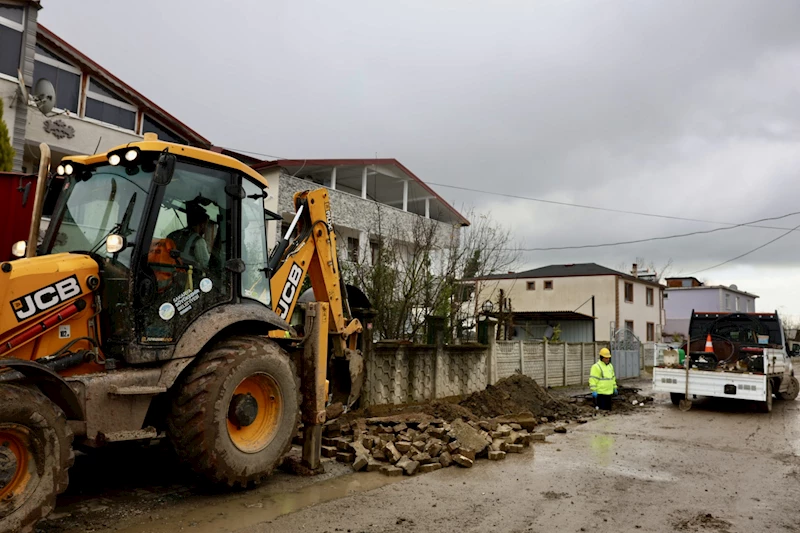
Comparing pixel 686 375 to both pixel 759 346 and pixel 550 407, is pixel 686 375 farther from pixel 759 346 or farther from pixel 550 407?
pixel 550 407

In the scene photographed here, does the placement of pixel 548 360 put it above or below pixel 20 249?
below

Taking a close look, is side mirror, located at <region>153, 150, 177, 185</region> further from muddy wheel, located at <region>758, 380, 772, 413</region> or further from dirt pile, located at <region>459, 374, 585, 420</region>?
muddy wheel, located at <region>758, 380, 772, 413</region>

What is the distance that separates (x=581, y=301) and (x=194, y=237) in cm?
3317

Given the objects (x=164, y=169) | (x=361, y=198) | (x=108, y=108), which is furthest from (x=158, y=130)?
(x=164, y=169)

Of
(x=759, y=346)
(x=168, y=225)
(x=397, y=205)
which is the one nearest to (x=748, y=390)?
(x=759, y=346)

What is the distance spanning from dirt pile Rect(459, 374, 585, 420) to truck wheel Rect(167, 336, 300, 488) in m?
6.40

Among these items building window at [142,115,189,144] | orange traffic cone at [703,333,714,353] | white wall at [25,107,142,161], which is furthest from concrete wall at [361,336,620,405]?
building window at [142,115,189,144]

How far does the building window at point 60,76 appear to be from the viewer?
16844 mm

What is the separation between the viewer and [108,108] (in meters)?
18.5

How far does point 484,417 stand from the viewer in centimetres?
1162

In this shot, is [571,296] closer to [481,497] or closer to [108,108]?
[108,108]

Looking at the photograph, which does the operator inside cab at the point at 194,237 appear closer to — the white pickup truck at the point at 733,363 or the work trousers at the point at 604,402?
the work trousers at the point at 604,402

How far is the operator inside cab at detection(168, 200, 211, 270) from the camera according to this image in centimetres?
564

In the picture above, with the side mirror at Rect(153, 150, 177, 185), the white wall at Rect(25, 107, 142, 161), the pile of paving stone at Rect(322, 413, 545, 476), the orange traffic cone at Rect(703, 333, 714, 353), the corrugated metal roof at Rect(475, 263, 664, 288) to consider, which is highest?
the white wall at Rect(25, 107, 142, 161)
